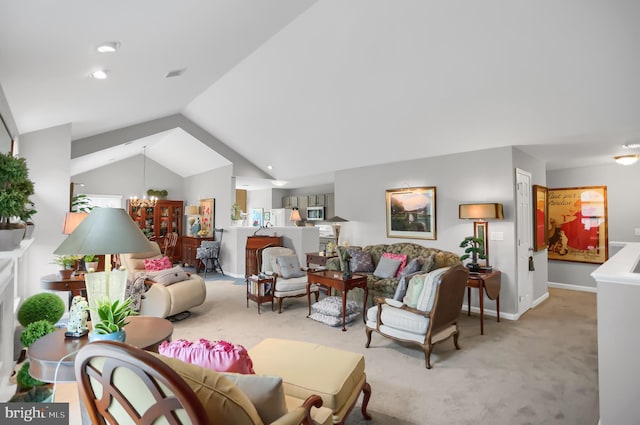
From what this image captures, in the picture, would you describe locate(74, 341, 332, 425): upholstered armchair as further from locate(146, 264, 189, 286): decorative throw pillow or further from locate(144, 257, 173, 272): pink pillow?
locate(144, 257, 173, 272): pink pillow

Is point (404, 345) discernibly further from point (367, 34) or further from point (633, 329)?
point (367, 34)

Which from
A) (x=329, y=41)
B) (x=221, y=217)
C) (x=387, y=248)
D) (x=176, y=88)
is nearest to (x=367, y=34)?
(x=329, y=41)

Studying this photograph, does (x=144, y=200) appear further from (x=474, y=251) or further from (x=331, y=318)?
(x=474, y=251)

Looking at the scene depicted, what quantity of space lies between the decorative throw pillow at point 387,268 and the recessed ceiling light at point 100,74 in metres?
4.19

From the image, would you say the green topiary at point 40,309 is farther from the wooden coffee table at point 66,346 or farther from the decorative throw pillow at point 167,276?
the wooden coffee table at point 66,346

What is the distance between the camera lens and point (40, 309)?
3.31 metres

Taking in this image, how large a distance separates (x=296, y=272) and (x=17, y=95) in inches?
155

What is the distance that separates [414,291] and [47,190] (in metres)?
4.74

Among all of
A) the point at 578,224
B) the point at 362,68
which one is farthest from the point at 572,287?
the point at 362,68

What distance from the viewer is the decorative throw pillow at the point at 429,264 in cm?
471

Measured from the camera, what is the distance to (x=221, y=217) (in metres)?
8.28

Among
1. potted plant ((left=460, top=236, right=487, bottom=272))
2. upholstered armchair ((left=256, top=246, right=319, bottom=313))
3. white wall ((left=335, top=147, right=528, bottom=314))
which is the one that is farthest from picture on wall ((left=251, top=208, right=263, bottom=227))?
potted plant ((left=460, top=236, right=487, bottom=272))

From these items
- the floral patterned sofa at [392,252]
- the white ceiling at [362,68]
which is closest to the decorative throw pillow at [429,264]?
the floral patterned sofa at [392,252]

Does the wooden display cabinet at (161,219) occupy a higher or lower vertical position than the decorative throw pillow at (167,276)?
higher
